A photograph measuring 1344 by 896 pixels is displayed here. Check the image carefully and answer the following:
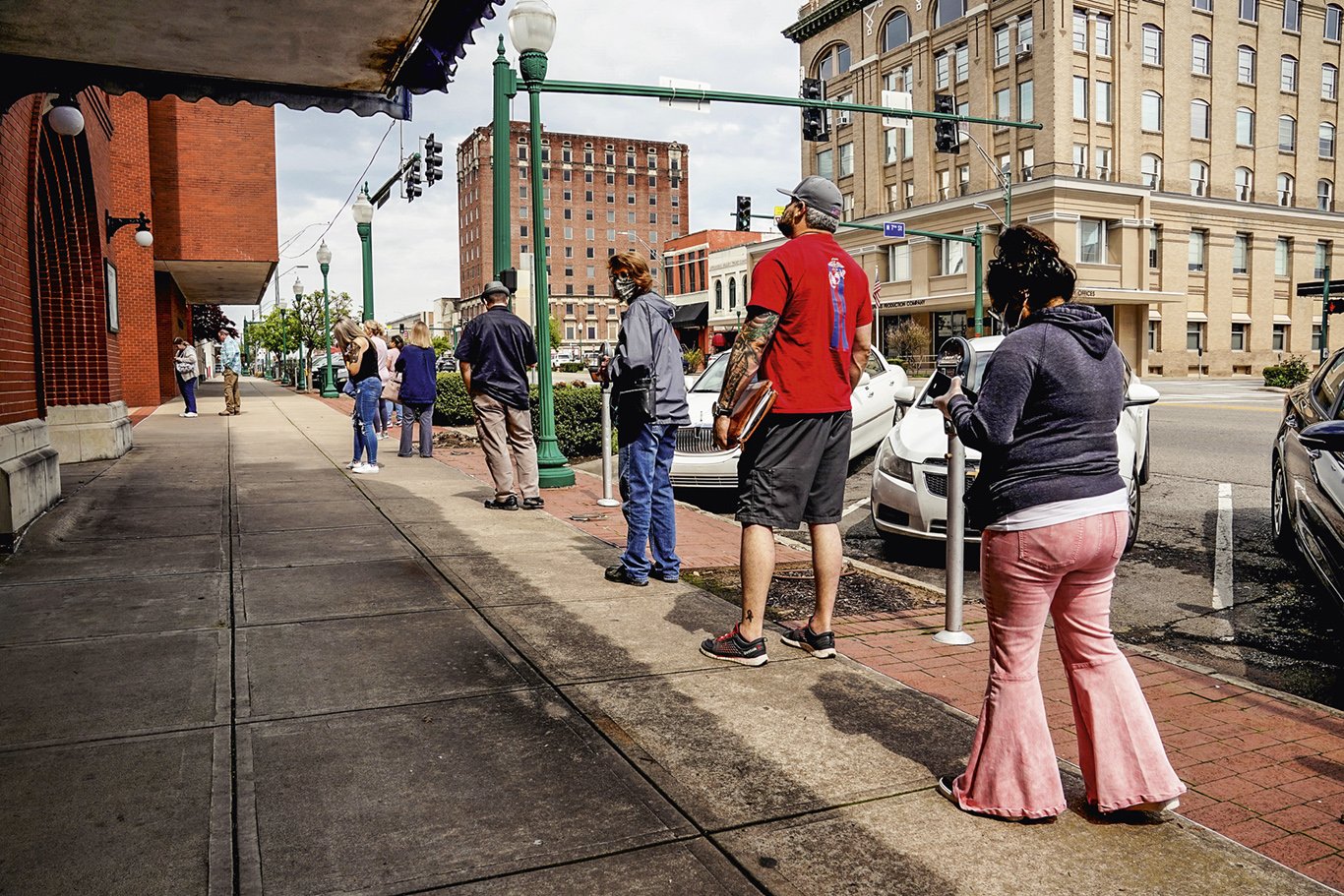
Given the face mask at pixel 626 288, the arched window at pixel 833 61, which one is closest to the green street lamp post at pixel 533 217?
the face mask at pixel 626 288

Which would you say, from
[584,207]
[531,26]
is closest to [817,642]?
[531,26]

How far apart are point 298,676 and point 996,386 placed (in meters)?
3.13

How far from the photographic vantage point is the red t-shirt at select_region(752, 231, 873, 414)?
444cm

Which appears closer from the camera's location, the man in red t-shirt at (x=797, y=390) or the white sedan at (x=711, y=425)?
the man in red t-shirt at (x=797, y=390)

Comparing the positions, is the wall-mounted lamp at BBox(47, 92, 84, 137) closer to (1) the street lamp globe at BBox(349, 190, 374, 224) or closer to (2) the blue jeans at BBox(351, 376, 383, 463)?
(2) the blue jeans at BBox(351, 376, 383, 463)

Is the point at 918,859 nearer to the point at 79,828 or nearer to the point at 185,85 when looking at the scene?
the point at 79,828

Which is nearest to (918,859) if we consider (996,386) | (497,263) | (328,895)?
(996,386)

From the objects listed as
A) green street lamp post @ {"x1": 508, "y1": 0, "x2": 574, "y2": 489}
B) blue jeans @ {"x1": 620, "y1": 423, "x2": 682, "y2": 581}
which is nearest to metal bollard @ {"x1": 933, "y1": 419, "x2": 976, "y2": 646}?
blue jeans @ {"x1": 620, "y1": 423, "x2": 682, "y2": 581}

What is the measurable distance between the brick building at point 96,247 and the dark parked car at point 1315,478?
7755mm

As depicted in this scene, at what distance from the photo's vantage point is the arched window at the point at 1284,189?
51.2 meters

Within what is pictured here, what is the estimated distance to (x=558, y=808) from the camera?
3191 mm

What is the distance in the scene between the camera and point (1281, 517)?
732 centimetres

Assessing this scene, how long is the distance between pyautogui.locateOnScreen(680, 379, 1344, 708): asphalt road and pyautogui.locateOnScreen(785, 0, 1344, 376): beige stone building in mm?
36031

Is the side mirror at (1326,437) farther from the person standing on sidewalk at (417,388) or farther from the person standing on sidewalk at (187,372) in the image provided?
the person standing on sidewalk at (187,372)
